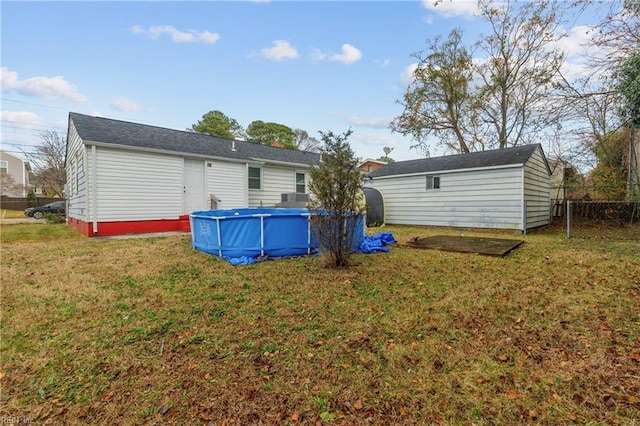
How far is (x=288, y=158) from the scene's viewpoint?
1475 cm

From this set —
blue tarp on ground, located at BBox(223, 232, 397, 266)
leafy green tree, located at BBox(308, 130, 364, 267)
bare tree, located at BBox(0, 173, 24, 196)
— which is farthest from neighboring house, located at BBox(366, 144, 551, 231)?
bare tree, located at BBox(0, 173, 24, 196)

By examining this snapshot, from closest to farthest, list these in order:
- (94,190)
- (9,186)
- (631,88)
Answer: (631,88), (94,190), (9,186)

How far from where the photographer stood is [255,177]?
13.4 m

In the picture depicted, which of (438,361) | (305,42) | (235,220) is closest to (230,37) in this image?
(305,42)

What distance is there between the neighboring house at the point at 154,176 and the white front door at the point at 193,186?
36 mm

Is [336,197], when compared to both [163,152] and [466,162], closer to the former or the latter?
[163,152]

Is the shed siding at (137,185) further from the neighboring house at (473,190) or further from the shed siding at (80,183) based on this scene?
the neighboring house at (473,190)

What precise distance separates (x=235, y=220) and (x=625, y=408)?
5595mm

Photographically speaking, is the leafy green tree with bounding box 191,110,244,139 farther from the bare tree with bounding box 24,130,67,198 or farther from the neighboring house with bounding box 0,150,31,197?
the neighboring house with bounding box 0,150,31,197

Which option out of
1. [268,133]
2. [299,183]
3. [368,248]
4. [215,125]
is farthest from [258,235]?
[268,133]

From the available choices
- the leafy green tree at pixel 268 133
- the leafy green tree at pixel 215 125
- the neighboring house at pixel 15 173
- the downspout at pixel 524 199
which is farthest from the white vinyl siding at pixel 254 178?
the neighboring house at pixel 15 173

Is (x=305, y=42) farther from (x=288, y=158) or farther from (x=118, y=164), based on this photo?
(x=118, y=164)

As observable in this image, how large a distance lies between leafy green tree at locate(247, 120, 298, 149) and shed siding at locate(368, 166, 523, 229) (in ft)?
66.9

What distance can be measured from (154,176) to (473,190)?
11.9 meters
